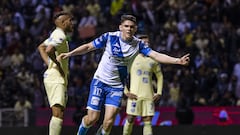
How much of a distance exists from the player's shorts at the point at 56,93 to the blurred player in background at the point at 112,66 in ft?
1.57

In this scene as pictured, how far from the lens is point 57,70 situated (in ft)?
44.1

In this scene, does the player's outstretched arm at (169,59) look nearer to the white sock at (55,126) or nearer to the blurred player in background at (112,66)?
the blurred player in background at (112,66)

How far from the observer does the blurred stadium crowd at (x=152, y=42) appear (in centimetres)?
2273

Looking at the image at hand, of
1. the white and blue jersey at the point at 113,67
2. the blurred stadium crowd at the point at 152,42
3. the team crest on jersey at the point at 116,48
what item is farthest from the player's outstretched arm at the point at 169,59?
the blurred stadium crowd at the point at 152,42

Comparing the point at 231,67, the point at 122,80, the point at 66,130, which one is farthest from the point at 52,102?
the point at 231,67

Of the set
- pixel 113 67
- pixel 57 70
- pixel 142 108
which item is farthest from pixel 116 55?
pixel 142 108

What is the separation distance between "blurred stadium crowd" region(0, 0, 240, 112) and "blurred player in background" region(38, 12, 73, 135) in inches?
321

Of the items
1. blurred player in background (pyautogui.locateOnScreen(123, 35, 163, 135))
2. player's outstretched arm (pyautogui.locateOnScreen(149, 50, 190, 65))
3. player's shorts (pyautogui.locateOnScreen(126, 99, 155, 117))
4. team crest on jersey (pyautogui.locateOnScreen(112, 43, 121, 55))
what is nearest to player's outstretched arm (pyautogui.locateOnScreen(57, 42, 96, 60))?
team crest on jersey (pyautogui.locateOnScreen(112, 43, 121, 55))

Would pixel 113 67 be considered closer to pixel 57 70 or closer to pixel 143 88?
pixel 57 70

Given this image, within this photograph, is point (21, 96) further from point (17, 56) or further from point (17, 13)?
point (17, 13)

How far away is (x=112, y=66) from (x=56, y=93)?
39.1 inches

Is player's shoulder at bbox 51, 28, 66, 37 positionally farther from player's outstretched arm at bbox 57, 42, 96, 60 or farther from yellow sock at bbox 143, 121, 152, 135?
yellow sock at bbox 143, 121, 152, 135

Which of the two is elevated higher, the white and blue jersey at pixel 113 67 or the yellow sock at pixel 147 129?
the white and blue jersey at pixel 113 67

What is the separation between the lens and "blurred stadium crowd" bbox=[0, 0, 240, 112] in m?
22.7
